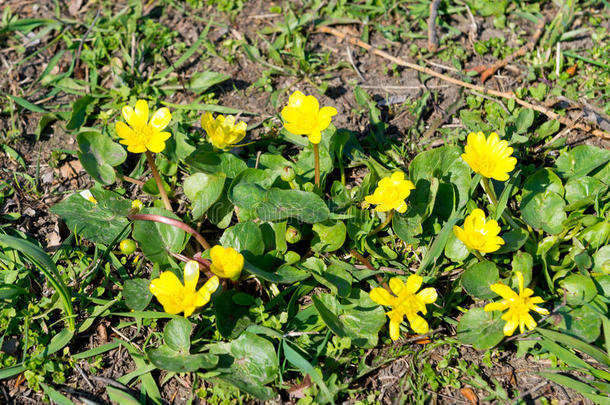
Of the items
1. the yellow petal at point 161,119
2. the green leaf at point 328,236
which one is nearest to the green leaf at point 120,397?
the green leaf at point 328,236

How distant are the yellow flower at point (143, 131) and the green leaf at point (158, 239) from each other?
42 centimetres

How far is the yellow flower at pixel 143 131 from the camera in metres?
3.08

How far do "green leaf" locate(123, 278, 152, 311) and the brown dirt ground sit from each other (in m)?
0.24

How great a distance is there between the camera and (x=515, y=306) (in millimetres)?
2715

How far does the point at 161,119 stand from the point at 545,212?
2.31 metres

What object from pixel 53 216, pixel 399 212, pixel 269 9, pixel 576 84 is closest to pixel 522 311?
pixel 399 212

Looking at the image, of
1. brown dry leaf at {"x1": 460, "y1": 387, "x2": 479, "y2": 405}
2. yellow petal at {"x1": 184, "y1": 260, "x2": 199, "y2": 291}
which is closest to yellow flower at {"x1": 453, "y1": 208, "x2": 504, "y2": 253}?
brown dry leaf at {"x1": 460, "y1": 387, "x2": 479, "y2": 405}

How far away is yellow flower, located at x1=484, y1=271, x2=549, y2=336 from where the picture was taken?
269 centimetres

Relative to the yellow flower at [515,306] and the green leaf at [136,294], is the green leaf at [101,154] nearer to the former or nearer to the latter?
the green leaf at [136,294]

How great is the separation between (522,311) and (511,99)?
1.84 m

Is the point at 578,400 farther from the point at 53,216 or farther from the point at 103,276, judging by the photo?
the point at 53,216

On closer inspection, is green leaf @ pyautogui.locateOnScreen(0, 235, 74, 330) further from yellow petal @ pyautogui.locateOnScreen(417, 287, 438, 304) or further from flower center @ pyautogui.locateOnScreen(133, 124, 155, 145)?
yellow petal @ pyautogui.locateOnScreen(417, 287, 438, 304)

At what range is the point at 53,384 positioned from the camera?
292cm

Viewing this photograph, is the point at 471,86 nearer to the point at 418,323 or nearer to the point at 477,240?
the point at 477,240
